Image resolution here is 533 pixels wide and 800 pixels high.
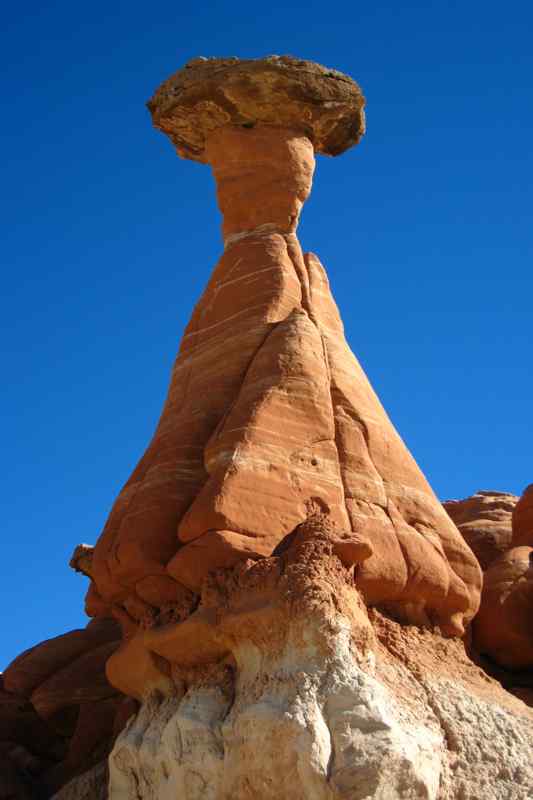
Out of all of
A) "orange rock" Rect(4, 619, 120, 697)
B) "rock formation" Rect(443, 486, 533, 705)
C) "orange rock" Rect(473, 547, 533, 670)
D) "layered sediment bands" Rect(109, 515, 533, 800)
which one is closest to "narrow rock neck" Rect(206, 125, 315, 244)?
"rock formation" Rect(443, 486, 533, 705)

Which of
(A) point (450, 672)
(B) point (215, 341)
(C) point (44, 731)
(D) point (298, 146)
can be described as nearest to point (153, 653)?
(A) point (450, 672)

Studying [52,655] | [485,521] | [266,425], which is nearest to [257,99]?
[266,425]

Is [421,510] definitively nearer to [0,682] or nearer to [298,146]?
[298,146]

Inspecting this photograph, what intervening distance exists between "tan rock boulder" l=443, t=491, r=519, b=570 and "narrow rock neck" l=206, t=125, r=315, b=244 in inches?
240

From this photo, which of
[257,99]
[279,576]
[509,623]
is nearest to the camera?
[279,576]

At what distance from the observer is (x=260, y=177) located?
17.5 metres

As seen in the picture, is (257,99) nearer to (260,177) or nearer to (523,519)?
(260,177)

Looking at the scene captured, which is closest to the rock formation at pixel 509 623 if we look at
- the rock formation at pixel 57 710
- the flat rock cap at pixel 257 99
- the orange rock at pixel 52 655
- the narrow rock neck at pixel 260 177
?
the rock formation at pixel 57 710

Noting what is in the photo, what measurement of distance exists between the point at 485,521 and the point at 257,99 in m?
7.96

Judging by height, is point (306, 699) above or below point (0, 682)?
below

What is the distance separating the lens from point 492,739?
41.4ft

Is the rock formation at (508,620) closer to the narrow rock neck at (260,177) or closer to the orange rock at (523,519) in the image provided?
the orange rock at (523,519)

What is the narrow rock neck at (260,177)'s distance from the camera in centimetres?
1734

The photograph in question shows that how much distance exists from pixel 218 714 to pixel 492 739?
2.83 m
